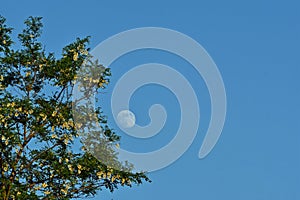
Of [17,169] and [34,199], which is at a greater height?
[17,169]

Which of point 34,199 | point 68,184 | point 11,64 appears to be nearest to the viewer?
point 34,199

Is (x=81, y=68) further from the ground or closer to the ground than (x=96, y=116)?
further from the ground

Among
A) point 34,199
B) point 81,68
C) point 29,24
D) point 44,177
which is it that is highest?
point 29,24

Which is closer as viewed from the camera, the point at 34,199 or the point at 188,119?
the point at 34,199

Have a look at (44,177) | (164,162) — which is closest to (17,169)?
(44,177)

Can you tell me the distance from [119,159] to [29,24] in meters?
6.58

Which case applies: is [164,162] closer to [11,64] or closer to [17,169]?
[17,169]

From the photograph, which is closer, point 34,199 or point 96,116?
point 34,199

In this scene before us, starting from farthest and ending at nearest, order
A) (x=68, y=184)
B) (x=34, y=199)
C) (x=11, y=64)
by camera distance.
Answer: (x=11, y=64), (x=68, y=184), (x=34, y=199)

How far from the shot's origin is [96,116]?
2194 cm

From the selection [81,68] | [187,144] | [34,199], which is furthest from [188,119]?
[34,199]

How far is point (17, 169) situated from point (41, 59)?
4.61 metres

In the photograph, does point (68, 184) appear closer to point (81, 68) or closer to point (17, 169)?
point (17, 169)

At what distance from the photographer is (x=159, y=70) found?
2250cm
